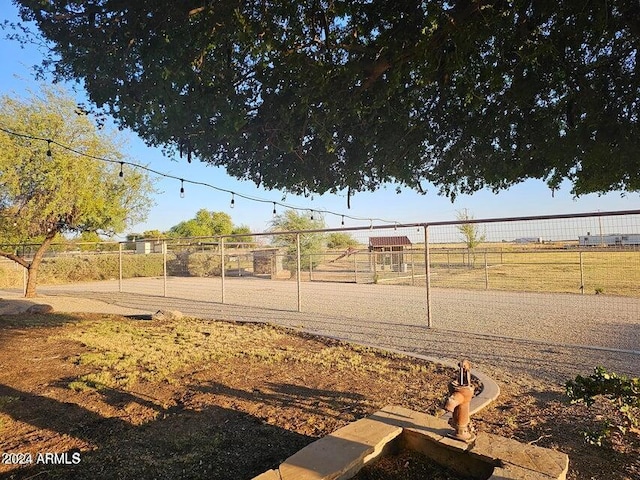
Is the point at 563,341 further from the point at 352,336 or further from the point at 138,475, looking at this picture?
the point at 138,475

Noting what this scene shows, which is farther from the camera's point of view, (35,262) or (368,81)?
(35,262)

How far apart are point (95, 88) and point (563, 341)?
6.99m

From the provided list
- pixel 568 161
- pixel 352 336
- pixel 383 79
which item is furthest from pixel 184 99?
pixel 352 336

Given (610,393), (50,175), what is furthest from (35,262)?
(610,393)

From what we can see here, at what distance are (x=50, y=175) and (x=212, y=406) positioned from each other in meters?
11.0

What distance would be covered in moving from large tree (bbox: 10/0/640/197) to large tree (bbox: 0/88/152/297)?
8.92 metres

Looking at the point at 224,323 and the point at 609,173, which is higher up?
the point at 609,173

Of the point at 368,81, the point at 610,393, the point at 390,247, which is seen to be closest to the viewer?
the point at 610,393

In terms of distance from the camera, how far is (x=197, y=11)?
117 inches

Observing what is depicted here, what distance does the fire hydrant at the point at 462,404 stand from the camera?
238cm

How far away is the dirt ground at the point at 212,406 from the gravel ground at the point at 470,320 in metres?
0.95

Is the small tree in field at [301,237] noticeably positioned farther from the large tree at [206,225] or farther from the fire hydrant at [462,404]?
the large tree at [206,225]

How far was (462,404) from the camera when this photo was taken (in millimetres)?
2436

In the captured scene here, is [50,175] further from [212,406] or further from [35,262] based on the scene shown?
[212,406]
